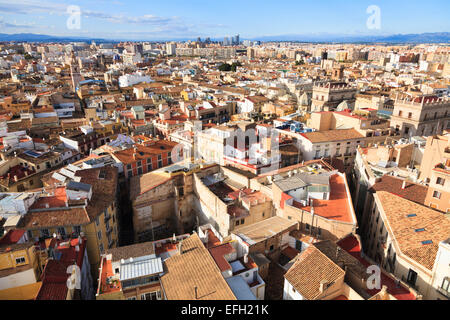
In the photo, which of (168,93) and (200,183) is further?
(168,93)

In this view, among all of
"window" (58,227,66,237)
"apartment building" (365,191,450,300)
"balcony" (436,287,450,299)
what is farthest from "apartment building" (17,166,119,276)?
"balcony" (436,287,450,299)

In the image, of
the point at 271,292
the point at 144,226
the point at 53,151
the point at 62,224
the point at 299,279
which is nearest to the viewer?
the point at 299,279

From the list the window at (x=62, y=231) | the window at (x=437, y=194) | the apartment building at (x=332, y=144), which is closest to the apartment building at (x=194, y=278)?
the window at (x=62, y=231)

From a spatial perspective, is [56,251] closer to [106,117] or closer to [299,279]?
A: [299,279]

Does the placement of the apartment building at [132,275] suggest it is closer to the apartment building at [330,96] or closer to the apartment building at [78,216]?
the apartment building at [78,216]

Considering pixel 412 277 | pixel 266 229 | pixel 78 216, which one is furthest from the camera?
pixel 78 216

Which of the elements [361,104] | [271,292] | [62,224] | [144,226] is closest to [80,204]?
[62,224]

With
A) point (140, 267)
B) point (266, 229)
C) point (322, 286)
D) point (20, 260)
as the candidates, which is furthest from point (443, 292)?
point (20, 260)

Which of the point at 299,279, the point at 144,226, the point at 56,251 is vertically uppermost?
the point at 299,279

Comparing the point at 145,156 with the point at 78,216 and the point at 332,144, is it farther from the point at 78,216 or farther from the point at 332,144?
the point at 332,144

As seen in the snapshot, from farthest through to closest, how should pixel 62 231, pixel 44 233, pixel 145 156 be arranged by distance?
pixel 145 156
pixel 62 231
pixel 44 233

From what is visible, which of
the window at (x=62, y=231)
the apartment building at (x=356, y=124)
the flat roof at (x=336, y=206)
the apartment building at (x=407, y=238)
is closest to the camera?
the apartment building at (x=407, y=238)
